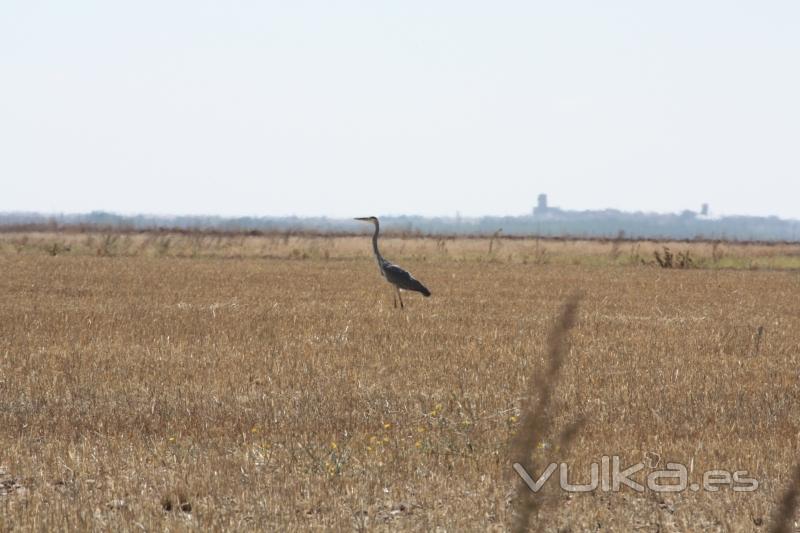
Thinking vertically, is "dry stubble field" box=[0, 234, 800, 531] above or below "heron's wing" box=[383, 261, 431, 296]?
below

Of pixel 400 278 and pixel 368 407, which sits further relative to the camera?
pixel 400 278

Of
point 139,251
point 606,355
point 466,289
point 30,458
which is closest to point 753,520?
point 30,458

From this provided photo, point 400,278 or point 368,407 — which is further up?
point 400,278

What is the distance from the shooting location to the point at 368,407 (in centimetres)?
991

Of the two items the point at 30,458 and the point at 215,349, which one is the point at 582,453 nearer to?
the point at 30,458

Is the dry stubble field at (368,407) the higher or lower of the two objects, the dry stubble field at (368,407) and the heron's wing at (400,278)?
the lower

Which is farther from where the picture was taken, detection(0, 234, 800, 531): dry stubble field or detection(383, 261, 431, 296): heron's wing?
detection(383, 261, 431, 296): heron's wing

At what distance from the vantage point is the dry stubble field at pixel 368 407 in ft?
21.3

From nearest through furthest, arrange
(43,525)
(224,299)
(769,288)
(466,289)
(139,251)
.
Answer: (43,525) → (224,299) → (466,289) → (769,288) → (139,251)

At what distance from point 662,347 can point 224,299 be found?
10.1m

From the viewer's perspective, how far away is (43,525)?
600cm

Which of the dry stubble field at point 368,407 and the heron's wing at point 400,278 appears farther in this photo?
the heron's wing at point 400,278

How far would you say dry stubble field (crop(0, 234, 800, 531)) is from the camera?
255 inches

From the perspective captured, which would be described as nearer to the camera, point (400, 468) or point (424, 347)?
point (400, 468)
